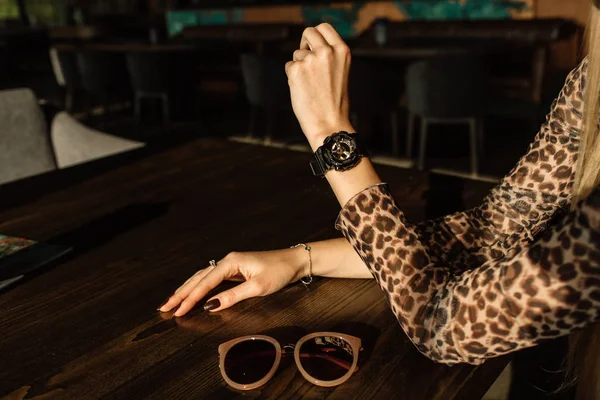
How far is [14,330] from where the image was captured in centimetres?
89

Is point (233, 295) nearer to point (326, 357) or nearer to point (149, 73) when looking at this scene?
point (326, 357)

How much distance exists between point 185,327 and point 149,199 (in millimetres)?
629

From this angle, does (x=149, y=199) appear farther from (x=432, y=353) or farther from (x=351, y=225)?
(x=432, y=353)

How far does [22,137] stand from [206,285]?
1.83m

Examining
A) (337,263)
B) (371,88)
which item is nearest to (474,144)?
(371,88)

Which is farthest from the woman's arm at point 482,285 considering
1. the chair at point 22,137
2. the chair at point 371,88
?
the chair at point 371,88

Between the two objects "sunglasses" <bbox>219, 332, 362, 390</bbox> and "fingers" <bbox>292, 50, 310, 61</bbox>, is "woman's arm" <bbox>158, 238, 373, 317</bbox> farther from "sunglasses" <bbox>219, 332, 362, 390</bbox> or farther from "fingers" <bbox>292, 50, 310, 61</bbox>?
"fingers" <bbox>292, 50, 310, 61</bbox>

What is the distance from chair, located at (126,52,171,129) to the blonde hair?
5.13 metres

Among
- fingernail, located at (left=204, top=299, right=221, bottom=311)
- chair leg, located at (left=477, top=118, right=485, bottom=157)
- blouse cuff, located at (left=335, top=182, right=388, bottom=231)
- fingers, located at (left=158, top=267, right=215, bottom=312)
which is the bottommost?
chair leg, located at (left=477, top=118, right=485, bottom=157)

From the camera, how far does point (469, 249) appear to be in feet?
3.78

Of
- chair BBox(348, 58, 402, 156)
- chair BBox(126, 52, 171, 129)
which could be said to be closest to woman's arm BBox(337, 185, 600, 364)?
chair BBox(348, 58, 402, 156)

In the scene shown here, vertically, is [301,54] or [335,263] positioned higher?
[301,54]

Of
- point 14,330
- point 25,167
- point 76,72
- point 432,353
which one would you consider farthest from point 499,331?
point 76,72

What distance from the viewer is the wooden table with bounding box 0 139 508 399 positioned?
0.76 metres
